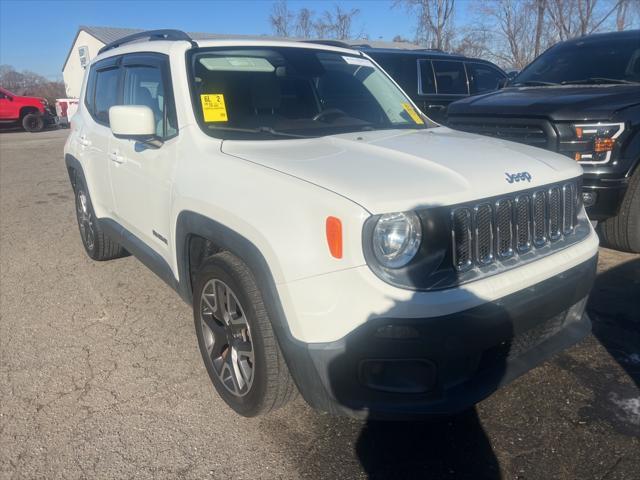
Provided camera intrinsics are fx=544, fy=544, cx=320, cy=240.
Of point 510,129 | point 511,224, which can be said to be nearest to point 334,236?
point 511,224

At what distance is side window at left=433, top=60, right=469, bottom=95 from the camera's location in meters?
8.55

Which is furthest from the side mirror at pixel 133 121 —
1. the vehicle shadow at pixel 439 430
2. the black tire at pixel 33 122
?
the black tire at pixel 33 122

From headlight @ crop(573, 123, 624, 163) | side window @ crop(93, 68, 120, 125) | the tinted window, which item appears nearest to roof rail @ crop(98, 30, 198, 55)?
side window @ crop(93, 68, 120, 125)

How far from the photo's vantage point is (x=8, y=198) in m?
8.60

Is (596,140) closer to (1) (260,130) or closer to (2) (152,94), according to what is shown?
(1) (260,130)

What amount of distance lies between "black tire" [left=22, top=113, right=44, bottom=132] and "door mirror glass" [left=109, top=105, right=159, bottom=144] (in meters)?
23.5

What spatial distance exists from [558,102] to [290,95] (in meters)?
2.55

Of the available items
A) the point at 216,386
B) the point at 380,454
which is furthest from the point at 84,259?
the point at 380,454

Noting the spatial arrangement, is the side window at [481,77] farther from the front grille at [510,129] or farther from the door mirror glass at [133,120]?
the door mirror glass at [133,120]

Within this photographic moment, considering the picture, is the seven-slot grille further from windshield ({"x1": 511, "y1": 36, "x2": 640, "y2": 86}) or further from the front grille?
windshield ({"x1": 511, "y1": 36, "x2": 640, "y2": 86})

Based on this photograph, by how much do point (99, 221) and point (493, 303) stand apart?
3571 mm

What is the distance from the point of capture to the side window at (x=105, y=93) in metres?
4.35

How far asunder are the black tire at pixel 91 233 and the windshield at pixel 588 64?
4751 millimetres

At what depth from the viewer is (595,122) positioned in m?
4.46
